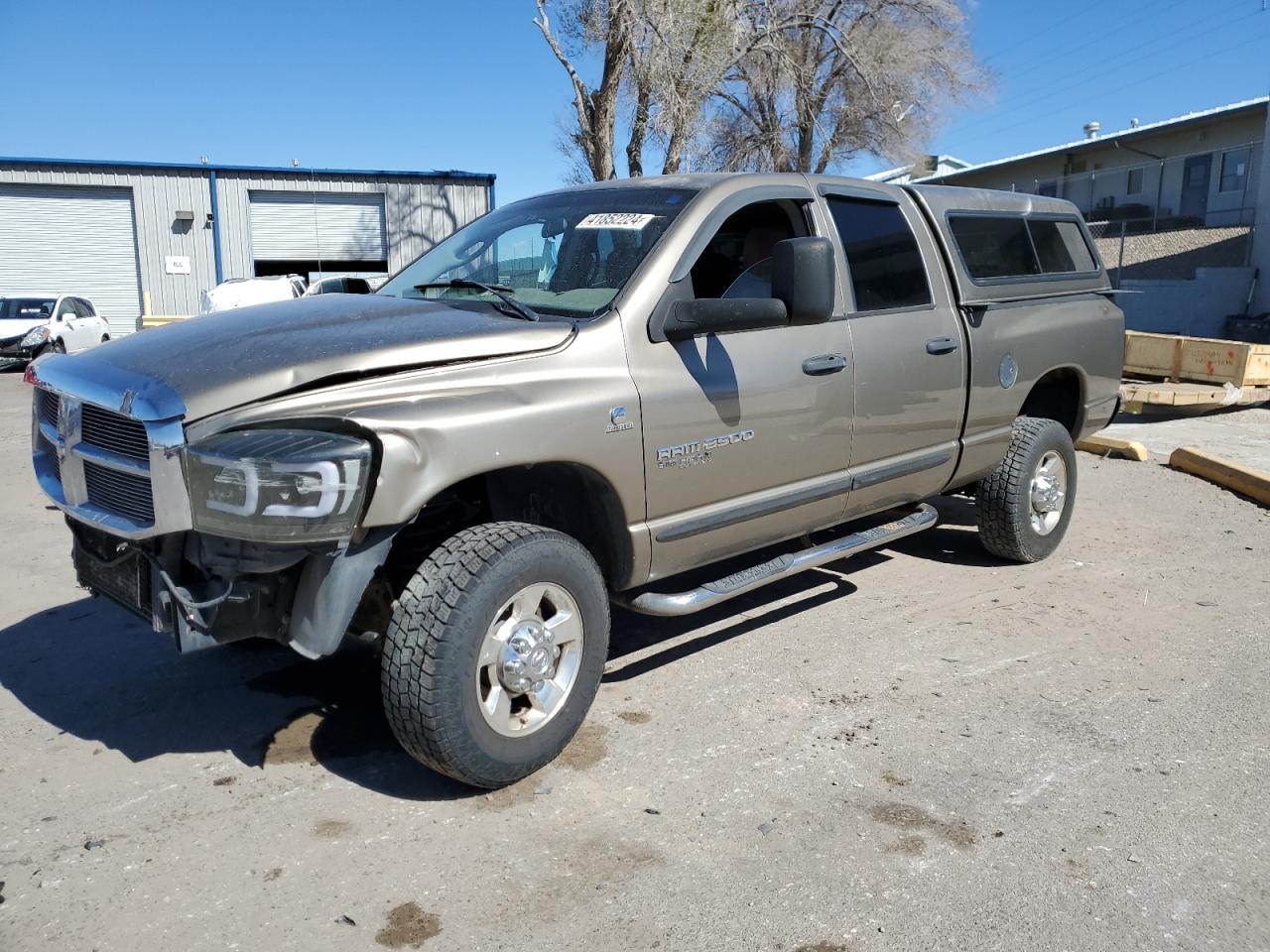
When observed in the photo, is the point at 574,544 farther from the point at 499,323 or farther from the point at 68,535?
the point at 68,535

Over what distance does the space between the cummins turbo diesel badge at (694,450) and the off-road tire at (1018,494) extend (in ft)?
7.44

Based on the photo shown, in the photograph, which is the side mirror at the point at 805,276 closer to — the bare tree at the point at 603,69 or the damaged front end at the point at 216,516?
the damaged front end at the point at 216,516

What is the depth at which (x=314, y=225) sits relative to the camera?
102 ft

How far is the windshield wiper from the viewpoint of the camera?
3731 mm

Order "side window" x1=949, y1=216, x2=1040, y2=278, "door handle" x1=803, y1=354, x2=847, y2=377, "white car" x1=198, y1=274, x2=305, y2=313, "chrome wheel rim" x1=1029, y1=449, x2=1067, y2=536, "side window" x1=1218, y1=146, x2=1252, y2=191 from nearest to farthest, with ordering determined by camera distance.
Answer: "door handle" x1=803, y1=354, x2=847, y2=377
"side window" x1=949, y1=216, x2=1040, y2=278
"chrome wheel rim" x1=1029, y1=449, x2=1067, y2=536
"white car" x1=198, y1=274, x2=305, y2=313
"side window" x1=1218, y1=146, x2=1252, y2=191

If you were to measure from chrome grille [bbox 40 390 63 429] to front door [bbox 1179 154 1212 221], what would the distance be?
30.6m

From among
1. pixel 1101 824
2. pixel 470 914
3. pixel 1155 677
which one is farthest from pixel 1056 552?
pixel 470 914

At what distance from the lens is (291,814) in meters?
3.26

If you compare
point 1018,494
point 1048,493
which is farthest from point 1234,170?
point 1018,494

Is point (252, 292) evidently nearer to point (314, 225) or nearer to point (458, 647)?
point (314, 225)

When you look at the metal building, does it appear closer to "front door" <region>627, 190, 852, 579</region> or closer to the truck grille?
"front door" <region>627, 190, 852, 579</region>

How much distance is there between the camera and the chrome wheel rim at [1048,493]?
5.81m

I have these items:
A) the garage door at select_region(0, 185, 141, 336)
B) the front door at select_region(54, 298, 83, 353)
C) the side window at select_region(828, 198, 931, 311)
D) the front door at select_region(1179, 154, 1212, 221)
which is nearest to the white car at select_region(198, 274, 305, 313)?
the front door at select_region(54, 298, 83, 353)

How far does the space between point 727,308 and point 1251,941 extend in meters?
2.48
